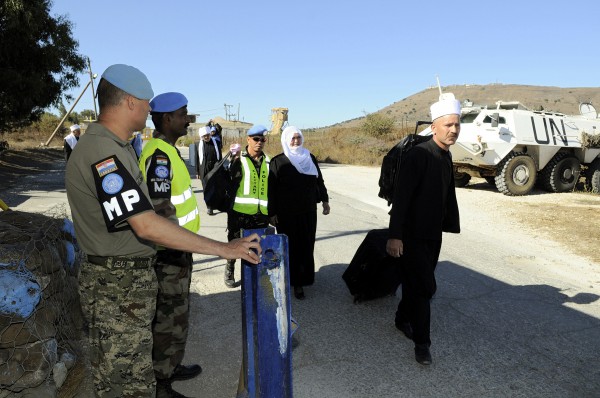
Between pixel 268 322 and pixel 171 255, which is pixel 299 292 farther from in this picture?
pixel 268 322

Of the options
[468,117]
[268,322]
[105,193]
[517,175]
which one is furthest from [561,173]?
[105,193]

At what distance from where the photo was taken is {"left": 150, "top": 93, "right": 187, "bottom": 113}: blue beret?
268cm

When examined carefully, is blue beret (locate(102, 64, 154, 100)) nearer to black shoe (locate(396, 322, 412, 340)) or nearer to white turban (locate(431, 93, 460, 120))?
white turban (locate(431, 93, 460, 120))

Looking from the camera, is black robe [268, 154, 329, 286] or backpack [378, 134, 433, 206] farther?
black robe [268, 154, 329, 286]

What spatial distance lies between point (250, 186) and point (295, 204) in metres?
0.52

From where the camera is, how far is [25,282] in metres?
2.57

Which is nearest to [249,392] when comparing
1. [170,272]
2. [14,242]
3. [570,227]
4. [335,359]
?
[170,272]

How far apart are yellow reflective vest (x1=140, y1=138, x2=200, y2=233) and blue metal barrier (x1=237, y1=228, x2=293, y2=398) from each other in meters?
0.80

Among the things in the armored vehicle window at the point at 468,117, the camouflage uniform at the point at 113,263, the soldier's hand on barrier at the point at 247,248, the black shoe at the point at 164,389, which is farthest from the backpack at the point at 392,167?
the armored vehicle window at the point at 468,117

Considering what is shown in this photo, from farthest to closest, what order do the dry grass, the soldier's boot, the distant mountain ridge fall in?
1. the distant mountain ridge
2. the dry grass
3. the soldier's boot

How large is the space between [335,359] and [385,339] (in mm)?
556

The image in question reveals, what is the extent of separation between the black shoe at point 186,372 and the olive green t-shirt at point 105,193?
4.68ft

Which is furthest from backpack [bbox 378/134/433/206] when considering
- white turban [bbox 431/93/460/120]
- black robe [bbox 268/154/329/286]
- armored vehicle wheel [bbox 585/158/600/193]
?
armored vehicle wheel [bbox 585/158/600/193]

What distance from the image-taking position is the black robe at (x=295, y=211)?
4520 millimetres
